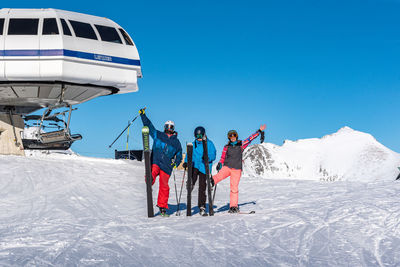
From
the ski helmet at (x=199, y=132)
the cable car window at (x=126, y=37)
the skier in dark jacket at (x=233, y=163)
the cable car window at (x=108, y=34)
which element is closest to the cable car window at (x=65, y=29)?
the cable car window at (x=108, y=34)

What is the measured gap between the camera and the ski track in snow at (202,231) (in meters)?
5.47

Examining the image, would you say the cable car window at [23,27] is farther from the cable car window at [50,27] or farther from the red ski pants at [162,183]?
the red ski pants at [162,183]

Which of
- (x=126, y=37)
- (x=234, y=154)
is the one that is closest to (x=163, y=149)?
(x=234, y=154)

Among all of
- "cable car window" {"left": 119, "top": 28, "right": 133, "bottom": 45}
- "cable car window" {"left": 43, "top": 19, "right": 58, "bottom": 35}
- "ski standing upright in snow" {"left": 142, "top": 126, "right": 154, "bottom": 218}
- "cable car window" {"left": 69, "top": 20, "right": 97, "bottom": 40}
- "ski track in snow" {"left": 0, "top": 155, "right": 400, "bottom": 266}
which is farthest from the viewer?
"cable car window" {"left": 119, "top": 28, "right": 133, "bottom": 45}

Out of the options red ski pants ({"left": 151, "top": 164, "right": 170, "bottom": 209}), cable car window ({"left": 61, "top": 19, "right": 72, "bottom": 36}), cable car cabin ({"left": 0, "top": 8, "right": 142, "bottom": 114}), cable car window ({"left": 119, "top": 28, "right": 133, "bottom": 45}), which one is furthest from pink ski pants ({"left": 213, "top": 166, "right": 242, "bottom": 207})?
cable car window ({"left": 119, "top": 28, "right": 133, "bottom": 45})

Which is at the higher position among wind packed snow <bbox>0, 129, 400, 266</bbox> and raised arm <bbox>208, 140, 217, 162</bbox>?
raised arm <bbox>208, 140, 217, 162</bbox>

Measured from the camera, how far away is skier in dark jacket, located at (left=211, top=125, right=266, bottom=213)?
9.06m

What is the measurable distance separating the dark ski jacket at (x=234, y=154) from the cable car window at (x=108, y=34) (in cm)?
1085

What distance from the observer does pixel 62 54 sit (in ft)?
57.5

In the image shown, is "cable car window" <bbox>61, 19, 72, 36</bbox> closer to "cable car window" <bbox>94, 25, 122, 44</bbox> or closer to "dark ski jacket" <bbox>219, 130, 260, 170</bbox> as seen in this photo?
"cable car window" <bbox>94, 25, 122, 44</bbox>

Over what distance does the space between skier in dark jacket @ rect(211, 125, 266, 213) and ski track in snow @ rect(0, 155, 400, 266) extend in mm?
543

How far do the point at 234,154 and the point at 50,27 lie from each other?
1129 cm

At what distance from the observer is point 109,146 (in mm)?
25266

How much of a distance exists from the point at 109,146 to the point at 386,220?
18887 millimetres
